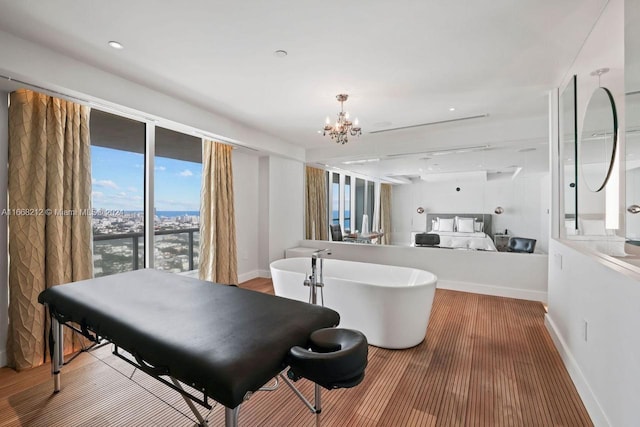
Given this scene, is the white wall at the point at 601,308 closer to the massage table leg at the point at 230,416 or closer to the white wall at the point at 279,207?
the massage table leg at the point at 230,416

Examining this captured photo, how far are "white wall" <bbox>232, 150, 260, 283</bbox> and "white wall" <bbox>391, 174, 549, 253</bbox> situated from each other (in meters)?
2.57

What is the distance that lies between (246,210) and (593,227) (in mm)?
4433

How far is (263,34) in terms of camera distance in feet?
6.88

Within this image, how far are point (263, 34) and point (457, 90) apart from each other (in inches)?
83.5

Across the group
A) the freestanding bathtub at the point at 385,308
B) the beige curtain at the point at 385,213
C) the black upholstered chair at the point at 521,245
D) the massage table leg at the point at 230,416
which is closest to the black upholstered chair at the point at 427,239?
the beige curtain at the point at 385,213

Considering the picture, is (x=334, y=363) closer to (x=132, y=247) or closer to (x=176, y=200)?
(x=132, y=247)

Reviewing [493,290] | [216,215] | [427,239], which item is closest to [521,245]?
[493,290]

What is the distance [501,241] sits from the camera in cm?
425

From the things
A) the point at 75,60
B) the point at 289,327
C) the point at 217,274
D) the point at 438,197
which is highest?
the point at 75,60

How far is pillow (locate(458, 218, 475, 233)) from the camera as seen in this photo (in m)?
4.47

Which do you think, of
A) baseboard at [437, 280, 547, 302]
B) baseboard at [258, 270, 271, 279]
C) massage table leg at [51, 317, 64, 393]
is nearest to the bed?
baseboard at [437, 280, 547, 302]

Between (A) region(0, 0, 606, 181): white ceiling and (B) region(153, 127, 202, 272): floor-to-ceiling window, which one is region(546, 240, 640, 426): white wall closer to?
(A) region(0, 0, 606, 181): white ceiling

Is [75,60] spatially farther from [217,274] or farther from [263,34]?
[217,274]

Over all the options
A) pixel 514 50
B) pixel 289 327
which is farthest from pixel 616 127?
pixel 289 327
